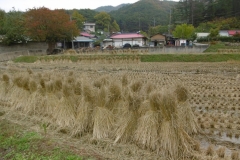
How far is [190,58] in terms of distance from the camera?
21.5m

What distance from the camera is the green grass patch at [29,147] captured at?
3.91 m

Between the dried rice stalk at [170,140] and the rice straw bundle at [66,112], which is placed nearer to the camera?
the dried rice stalk at [170,140]

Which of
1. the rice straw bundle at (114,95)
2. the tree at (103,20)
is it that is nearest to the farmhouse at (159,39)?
the rice straw bundle at (114,95)

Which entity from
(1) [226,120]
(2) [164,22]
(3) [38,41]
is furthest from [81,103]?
(2) [164,22]

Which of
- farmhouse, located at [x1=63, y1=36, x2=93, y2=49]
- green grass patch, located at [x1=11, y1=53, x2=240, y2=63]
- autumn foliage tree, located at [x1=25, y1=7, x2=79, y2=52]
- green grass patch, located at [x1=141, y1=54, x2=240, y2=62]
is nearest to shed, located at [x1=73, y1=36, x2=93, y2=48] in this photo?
farmhouse, located at [x1=63, y1=36, x2=93, y2=49]

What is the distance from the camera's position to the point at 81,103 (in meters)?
5.22

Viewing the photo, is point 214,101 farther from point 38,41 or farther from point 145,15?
point 145,15

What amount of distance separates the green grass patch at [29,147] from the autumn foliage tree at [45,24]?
27.1 meters

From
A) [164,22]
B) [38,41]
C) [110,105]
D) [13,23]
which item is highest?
[164,22]

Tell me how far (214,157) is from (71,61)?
72.0 feet

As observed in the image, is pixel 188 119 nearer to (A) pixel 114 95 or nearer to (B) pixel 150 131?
(B) pixel 150 131

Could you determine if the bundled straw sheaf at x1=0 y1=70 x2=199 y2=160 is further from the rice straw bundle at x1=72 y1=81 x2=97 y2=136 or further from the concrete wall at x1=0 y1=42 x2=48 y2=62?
the concrete wall at x1=0 y1=42 x2=48 y2=62

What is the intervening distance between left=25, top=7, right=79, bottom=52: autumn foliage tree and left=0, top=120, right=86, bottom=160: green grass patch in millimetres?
27130

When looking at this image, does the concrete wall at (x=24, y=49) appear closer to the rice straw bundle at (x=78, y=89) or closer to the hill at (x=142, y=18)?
the rice straw bundle at (x=78, y=89)
